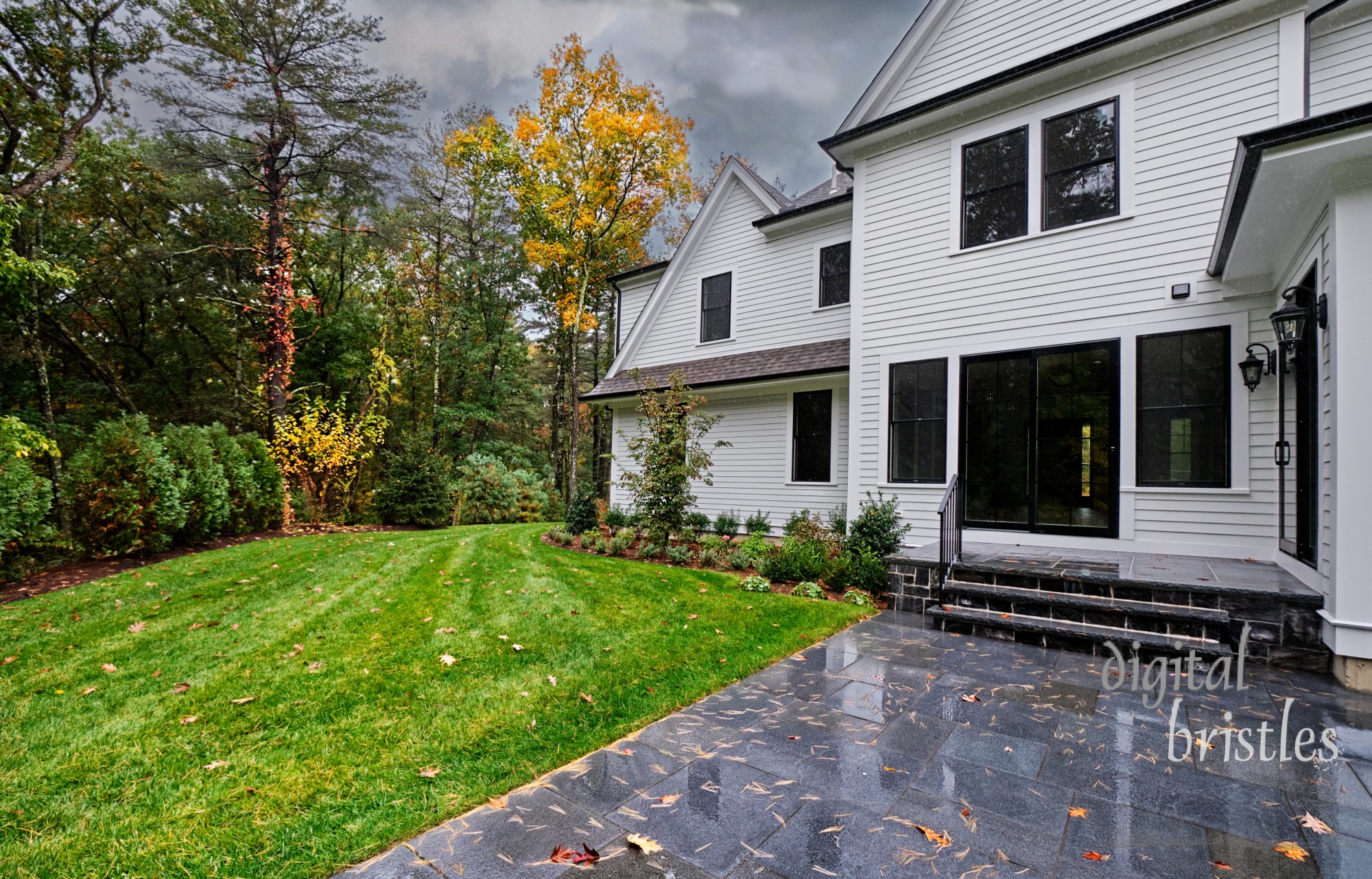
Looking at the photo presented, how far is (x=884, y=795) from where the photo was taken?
2393mm

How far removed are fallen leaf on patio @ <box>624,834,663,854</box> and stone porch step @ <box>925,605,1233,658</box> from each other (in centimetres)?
393

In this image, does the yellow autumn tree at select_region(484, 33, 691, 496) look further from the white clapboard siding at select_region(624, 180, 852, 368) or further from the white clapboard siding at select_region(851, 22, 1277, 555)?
the white clapboard siding at select_region(851, 22, 1277, 555)

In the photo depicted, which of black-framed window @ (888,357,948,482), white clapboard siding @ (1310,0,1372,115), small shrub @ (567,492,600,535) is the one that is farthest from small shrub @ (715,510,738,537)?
white clapboard siding @ (1310,0,1372,115)

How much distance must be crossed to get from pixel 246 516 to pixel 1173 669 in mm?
11514

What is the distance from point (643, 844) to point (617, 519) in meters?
9.41

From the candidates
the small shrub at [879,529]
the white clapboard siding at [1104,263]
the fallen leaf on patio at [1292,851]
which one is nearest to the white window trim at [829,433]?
the white clapboard siding at [1104,263]

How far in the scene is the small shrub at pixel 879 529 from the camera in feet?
22.1

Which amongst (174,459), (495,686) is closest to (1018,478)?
(495,686)

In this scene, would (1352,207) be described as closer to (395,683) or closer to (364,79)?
(395,683)

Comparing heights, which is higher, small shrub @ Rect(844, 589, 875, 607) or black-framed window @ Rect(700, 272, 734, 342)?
black-framed window @ Rect(700, 272, 734, 342)

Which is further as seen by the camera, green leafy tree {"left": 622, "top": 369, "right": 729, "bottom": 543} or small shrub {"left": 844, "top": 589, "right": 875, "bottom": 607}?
green leafy tree {"left": 622, "top": 369, "right": 729, "bottom": 543}

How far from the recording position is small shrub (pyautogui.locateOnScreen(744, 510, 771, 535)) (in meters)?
9.52

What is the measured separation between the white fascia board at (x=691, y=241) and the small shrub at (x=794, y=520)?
5.32 metres

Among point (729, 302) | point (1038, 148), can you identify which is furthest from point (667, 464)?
point (1038, 148)
